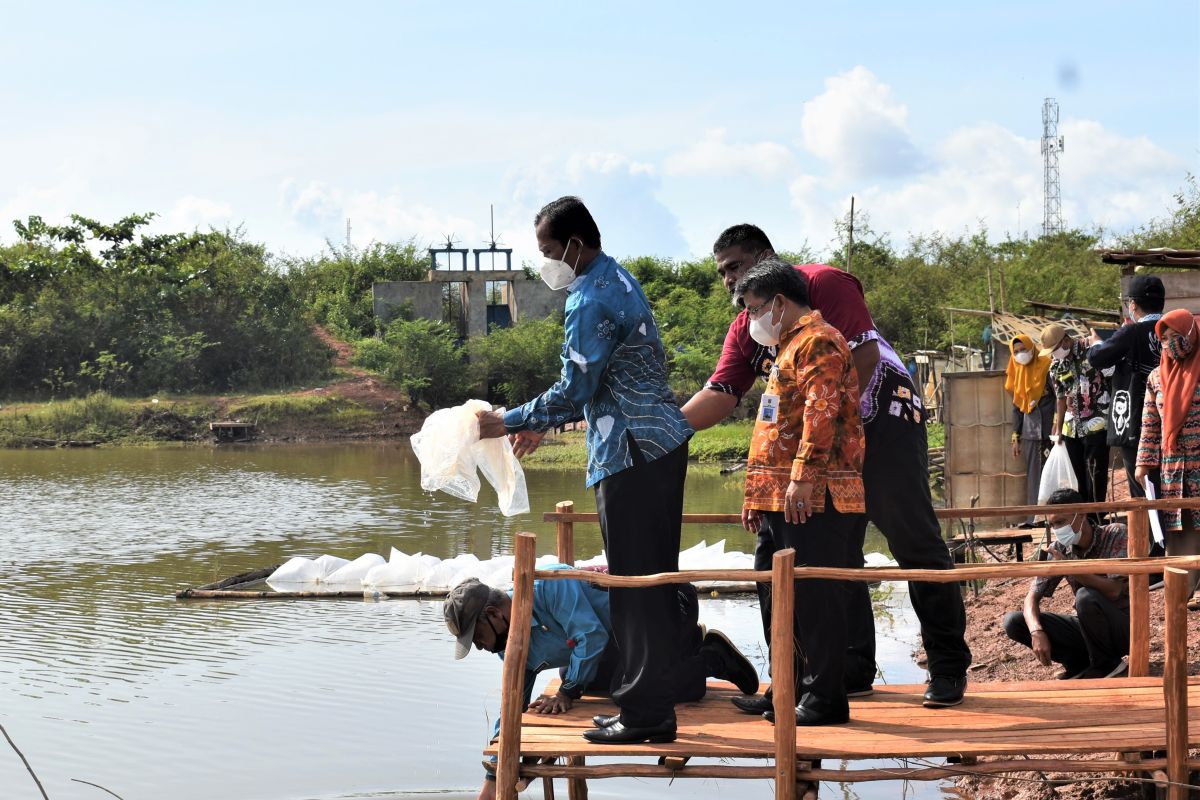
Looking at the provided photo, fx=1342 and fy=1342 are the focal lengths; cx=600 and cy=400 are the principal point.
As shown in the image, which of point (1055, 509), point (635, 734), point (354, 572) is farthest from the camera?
point (354, 572)

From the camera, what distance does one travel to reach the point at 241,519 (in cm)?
1700

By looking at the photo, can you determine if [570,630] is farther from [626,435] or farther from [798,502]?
[798,502]

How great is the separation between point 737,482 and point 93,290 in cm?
2539

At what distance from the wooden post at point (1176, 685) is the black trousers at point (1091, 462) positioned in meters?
4.34

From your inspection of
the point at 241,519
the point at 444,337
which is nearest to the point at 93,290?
the point at 444,337

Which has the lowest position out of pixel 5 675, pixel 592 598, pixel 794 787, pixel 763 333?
pixel 5 675

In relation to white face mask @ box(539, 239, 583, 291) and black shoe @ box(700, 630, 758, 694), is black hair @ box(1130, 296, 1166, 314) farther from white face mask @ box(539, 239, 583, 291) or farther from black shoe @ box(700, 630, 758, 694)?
white face mask @ box(539, 239, 583, 291)

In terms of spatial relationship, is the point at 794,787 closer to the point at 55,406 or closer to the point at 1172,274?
the point at 1172,274

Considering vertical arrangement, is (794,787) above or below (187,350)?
below

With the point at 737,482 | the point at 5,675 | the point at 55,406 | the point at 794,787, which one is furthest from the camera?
the point at 55,406

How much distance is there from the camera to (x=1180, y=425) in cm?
602

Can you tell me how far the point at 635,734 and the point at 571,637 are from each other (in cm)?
63

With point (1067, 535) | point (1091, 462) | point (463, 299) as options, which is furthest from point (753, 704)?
point (463, 299)

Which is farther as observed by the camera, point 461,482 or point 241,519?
point 241,519
